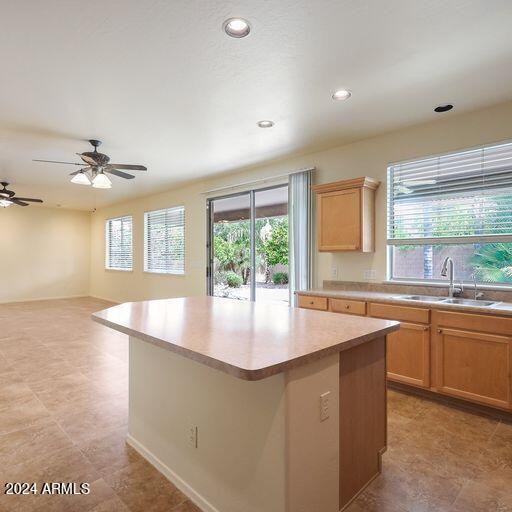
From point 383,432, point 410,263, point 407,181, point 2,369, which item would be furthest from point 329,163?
point 2,369

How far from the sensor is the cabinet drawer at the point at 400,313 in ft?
9.72

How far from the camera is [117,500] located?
5.94 ft

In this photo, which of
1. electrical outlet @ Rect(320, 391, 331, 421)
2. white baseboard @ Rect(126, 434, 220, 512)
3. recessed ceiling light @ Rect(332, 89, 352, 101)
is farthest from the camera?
recessed ceiling light @ Rect(332, 89, 352, 101)

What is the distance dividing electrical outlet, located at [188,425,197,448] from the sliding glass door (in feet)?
10.2

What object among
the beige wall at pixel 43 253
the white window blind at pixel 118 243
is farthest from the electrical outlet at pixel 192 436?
the beige wall at pixel 43 253

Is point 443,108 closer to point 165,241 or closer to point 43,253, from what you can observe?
point 165,241

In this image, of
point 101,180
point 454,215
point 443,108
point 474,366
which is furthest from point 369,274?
point 101,180

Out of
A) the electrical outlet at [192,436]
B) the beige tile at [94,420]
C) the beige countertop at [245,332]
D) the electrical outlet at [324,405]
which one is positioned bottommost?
the beige tile at [94,420]

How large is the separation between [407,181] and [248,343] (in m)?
3.00

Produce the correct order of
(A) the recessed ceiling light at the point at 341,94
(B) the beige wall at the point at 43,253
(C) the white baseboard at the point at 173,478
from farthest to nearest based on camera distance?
(B) the beige wall at the point at 43,253
(A) the recessed ceiling light at the point at 341,94
(C) the white baseboard at the point at 173,478

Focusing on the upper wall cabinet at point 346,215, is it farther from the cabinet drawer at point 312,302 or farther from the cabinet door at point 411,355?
the cabinet door at point 411,355

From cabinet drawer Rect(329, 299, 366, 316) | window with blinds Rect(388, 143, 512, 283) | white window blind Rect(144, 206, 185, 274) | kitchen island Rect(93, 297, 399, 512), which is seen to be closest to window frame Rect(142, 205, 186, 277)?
white window blind Rect(144, 206, 185, 274)

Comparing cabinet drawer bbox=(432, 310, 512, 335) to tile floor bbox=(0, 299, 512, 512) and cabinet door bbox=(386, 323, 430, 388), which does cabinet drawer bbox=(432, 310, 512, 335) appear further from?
tile floor bbox=(0, 299, 512, 512)

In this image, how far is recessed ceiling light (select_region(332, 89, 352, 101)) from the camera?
2.78 m
